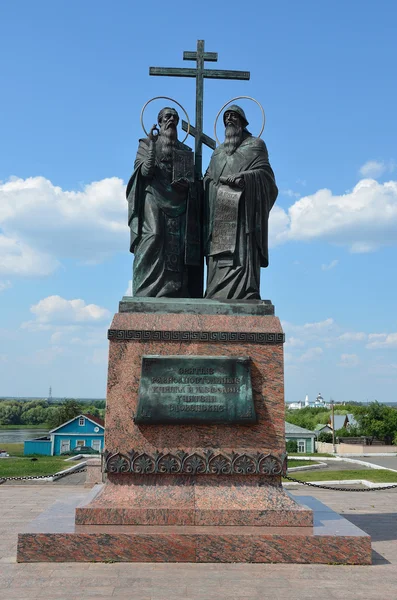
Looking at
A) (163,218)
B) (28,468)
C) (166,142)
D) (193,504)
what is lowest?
(28,468)

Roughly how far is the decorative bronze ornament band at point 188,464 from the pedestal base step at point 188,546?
0.65 meters

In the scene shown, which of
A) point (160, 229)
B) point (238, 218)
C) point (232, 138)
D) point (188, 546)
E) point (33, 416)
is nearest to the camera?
point (188, 546)

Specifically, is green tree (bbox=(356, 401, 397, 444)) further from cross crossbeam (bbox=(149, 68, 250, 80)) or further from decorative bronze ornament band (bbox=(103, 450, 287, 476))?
decorative bronze ornament band (bbox=(103, 450, 287, 476))

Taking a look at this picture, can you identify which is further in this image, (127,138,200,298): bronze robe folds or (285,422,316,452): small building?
(285,422,316,452): small building

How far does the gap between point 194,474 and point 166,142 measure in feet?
12.5

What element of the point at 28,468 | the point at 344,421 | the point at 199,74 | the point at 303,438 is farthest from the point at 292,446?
the point at 199,74

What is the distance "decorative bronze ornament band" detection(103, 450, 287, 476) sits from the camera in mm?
6125

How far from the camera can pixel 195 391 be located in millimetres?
6289

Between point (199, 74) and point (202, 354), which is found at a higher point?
point (199, 74)

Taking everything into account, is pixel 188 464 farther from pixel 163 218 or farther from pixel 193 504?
pixel 163 218

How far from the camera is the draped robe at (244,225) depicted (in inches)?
279

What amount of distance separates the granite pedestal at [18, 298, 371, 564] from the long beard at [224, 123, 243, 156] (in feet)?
6.27

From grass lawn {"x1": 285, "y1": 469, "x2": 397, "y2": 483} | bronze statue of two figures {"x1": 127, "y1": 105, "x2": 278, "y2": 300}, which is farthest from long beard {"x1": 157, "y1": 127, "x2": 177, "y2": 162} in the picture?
grass lawn {"x1": 285, "y1": 469, "x2": 397, "y2": 483}

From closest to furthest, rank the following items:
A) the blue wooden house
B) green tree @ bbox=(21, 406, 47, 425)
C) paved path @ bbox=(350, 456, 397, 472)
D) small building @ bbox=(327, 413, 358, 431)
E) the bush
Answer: paved path @ bbox=(350, 456, 397, 472) → the blue wooden house → the bush → small building @ bbox=(327, 413, 358, 431) → green tree @ bbox=(21, 406, 47, 425)
